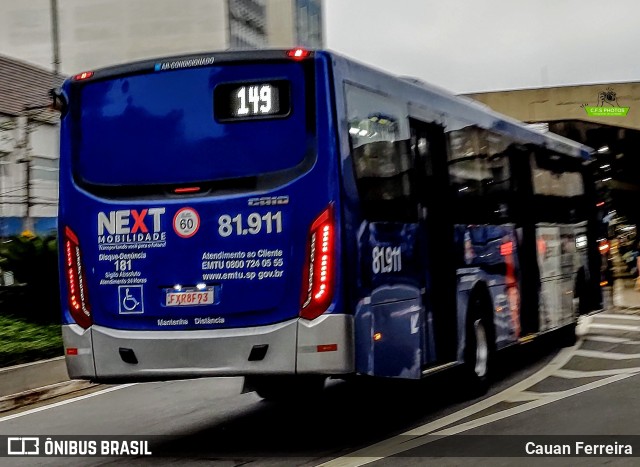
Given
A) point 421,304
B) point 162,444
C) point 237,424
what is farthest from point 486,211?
point 162,444

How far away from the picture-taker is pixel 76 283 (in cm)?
902

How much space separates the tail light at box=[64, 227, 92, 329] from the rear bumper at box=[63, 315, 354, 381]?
0.40 feet

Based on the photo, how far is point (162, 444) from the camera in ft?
30.5

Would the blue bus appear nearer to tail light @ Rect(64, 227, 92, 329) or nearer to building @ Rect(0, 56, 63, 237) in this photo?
tail light @ Rect(64, 227, 92, 329)

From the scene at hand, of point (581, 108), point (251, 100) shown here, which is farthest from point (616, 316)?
point (251, 100)

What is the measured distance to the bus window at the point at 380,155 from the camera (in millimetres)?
8648

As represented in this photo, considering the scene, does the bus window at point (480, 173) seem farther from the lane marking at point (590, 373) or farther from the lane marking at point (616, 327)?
the lane marking at point (616, 327)

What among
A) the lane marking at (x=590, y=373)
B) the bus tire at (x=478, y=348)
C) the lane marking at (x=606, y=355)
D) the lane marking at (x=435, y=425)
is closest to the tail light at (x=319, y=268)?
the lane marking at (x=435, y=425)

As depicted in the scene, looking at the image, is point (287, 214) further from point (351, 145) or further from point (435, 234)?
point (435, 234)

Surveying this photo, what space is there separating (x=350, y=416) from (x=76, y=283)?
3.11 metres

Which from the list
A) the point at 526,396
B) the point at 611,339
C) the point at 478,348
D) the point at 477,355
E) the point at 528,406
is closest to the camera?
the point at 528,406

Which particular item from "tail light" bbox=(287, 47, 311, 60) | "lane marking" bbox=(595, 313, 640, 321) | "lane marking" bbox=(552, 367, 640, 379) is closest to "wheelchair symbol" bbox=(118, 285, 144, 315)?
"tail light" bbox=(287, 47, 311, 60)

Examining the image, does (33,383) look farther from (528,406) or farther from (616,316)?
(616,316)

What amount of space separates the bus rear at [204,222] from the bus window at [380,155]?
1.43 feet
